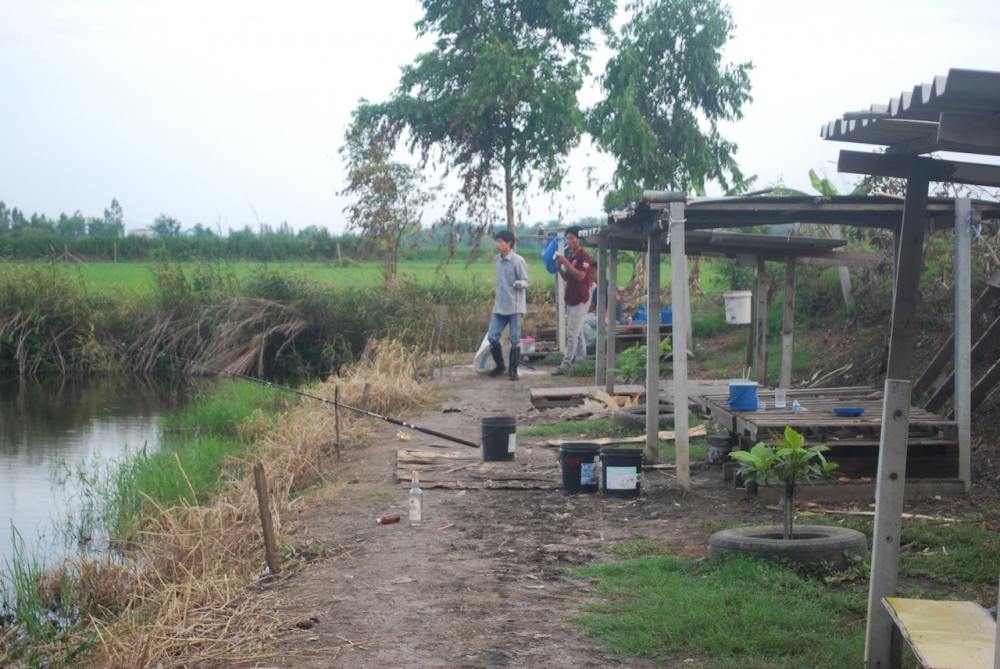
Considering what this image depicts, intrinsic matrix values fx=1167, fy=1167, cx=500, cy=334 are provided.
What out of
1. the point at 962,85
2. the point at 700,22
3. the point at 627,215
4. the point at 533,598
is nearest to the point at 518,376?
the point at 700,22

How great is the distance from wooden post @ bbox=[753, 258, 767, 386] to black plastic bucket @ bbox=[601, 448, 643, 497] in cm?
408

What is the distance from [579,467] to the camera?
28.5ft

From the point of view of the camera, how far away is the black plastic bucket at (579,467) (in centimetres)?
862

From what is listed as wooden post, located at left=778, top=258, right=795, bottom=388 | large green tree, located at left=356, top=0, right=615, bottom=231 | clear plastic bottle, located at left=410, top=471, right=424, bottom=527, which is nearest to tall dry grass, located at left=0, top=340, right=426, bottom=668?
clear plastic bottle, located at left=410, top=471, right=424, bottom=527

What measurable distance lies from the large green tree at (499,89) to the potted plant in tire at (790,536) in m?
19.0

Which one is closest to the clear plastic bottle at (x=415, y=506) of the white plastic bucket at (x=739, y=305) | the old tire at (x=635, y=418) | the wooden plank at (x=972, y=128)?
the old tire at (x=635, y=418)

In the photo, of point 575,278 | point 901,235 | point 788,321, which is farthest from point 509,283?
point 901,235

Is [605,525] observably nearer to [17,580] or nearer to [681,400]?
[681,400]

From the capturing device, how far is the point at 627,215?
950 cm

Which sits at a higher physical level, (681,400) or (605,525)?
(681,400)

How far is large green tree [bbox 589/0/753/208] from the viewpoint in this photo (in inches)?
717

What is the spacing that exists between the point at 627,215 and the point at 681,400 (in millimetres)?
1758

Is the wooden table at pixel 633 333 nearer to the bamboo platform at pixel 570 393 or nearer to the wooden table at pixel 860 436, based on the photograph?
the bamboo platform at pixel 570 393

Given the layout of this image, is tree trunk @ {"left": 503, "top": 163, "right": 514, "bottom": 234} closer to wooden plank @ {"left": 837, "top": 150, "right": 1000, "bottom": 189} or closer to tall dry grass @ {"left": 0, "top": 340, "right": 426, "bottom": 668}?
tall dry grass @ {"left": 0, "top": 340, "right": 426, "bottom": 668}
